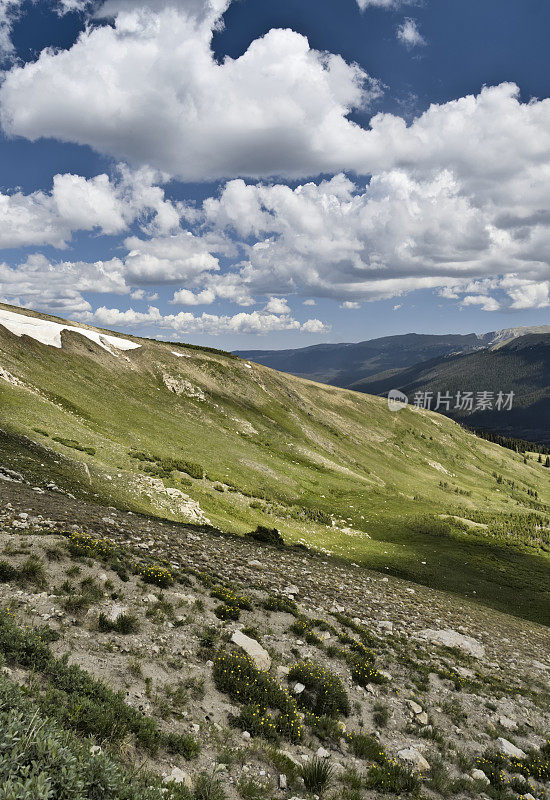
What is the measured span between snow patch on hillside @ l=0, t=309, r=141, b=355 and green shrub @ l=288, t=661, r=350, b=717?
70.9 metres

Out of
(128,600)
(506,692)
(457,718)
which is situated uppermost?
(128,600)

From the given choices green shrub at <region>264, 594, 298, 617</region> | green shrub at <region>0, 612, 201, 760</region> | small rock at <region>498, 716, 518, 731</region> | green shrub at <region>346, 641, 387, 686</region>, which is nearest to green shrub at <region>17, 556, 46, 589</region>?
green shrub at <region>0, 612, 201, 760</region>

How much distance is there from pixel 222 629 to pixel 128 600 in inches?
138

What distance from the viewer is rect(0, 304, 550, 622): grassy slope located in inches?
1342

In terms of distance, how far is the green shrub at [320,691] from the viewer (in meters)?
11.3

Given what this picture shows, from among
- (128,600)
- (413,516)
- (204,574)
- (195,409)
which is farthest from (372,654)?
(195,409)

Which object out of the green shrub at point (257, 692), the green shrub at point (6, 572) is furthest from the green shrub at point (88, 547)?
the green shrub at point (257, 692)

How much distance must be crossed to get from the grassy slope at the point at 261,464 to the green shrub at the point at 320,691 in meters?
19.8

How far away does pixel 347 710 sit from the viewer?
11.6 m

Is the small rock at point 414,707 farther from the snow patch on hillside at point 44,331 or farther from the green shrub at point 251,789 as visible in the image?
the snow patch on hillside at point 44,331

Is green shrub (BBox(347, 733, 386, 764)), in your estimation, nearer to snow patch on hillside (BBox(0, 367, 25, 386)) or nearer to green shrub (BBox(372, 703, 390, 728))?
green shrub (BBox(372, 703, 390, 728))

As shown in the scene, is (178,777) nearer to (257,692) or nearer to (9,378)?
(257,692)

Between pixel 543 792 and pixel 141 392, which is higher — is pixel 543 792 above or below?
below

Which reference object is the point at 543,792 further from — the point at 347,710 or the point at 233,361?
the point at 233,361
